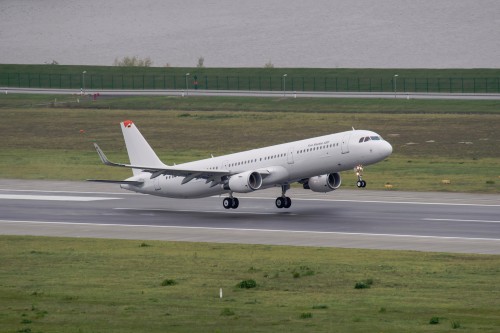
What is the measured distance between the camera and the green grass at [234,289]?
33219 mm

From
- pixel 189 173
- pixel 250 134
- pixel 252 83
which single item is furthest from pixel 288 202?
pixel 252 83

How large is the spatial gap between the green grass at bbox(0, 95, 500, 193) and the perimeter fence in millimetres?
22003

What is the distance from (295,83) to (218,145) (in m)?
57.1

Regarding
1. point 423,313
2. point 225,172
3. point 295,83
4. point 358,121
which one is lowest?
point 423,313

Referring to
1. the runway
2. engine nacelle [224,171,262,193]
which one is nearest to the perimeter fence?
the runway

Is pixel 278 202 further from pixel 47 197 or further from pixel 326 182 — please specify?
pixel 47 197

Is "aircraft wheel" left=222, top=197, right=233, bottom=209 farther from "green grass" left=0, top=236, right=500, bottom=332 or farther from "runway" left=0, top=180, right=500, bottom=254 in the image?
"green grass" left=0, top=236, right=500, bottom=332

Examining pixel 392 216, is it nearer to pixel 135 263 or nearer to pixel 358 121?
pixel 135 263

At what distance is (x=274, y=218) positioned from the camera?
62.0 meters

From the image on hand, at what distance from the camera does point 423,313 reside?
34438mm

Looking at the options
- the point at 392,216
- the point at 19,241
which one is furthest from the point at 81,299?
the point at 392,216

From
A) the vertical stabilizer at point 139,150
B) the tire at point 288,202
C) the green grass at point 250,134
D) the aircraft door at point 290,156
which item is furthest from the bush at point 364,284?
the green grass at point 250,134

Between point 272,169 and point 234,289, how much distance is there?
2460cm

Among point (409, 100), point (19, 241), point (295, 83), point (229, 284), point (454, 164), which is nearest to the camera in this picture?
point (229, 284)
